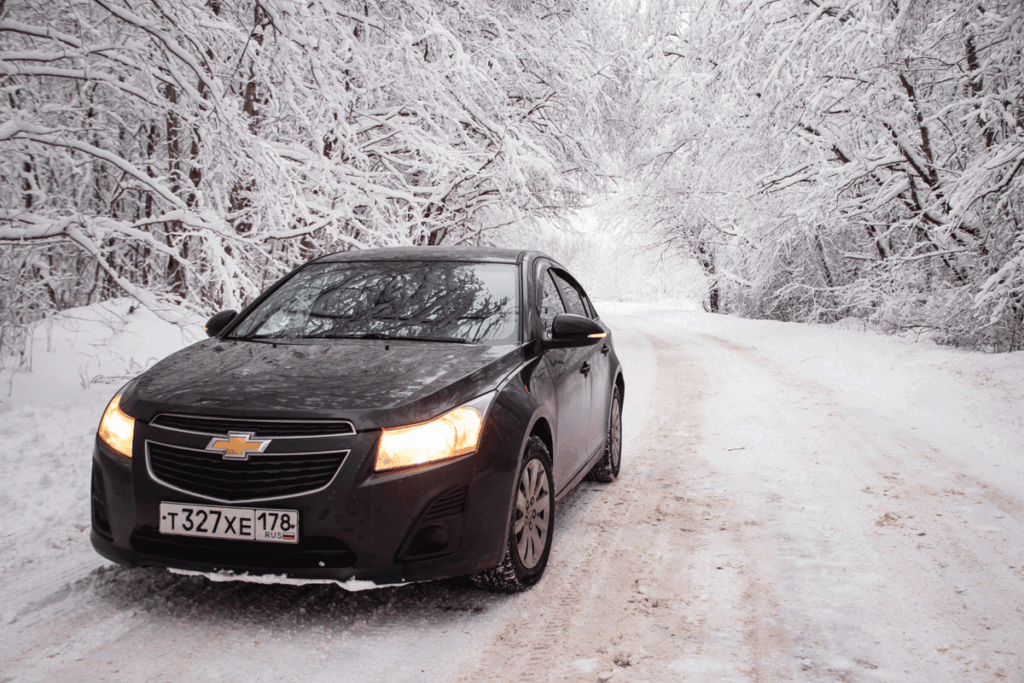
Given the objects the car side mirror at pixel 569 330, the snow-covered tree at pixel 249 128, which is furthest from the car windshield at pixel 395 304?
the snow-covered tree at pixel 249 128

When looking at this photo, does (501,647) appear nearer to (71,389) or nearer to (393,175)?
(71,389)

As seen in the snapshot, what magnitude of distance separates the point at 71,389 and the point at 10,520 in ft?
10.3

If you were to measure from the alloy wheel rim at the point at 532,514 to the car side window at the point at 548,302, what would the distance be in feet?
2.84

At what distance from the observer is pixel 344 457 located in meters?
2.69

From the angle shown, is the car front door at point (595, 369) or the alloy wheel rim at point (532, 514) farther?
the car front door at point (595, 369)

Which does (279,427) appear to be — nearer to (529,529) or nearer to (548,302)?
(529,529)

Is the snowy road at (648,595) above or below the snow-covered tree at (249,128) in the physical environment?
below

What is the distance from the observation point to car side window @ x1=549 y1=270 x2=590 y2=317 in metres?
4.93

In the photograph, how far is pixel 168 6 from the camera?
576 centimetres

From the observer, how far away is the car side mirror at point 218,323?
408 centimetres

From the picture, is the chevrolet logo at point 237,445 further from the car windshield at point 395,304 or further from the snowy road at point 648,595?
the car windshield at point 395,304

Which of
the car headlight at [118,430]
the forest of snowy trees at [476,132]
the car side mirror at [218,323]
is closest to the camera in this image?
the car headlight at [118,430]

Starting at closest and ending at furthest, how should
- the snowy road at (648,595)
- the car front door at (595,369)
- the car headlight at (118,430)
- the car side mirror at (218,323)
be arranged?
the snowy road at (648,595) < the car headlight at (118,430) < the car side mirror at (218,323) < the car front door at (595,369)

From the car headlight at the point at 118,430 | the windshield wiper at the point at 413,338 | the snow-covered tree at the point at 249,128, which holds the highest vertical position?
the snow-covered tree at the point at 249,128
